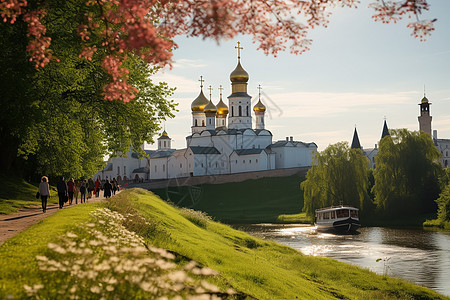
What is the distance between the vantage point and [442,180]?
50094 millimetres

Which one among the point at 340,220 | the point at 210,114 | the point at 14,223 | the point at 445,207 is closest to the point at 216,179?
the point at 210,114

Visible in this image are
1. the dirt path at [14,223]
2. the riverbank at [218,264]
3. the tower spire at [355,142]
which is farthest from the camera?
the tower spire at [355,142]

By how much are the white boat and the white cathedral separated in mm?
48035

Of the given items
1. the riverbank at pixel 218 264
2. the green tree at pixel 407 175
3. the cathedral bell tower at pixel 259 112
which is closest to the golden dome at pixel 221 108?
the cathedral bell tower at pixel 259 112

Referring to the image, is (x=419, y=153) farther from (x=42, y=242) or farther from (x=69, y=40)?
(x=42, y=242)

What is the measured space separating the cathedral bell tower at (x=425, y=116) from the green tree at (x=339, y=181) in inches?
3467

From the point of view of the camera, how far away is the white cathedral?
9712 centimetres

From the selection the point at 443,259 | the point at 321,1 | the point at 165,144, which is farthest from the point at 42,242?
the point at 165,144

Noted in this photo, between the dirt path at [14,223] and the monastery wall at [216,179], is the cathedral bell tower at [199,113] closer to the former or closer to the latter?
the monastery wall at [216,179]

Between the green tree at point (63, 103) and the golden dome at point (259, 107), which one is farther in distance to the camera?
the golden dome at point (259, 107)

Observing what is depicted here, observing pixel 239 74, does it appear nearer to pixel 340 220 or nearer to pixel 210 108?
pixel 210 108

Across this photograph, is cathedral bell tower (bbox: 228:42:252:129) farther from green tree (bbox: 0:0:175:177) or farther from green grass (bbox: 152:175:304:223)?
green tree (bbox: 0:0:175:177)

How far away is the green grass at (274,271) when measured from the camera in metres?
13.9

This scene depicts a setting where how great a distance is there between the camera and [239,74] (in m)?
96.6
